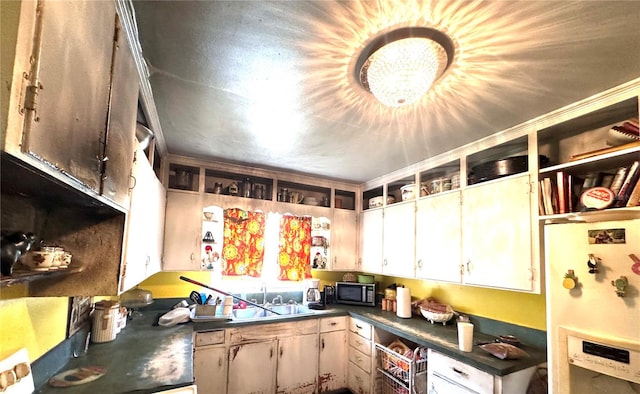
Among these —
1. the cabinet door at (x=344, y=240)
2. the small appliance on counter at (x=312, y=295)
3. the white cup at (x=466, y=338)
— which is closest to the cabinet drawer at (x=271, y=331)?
the small appliance on counter at (x=312, y=295)

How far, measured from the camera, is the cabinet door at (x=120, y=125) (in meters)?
0.99

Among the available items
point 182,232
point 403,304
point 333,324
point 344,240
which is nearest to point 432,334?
point 403,304

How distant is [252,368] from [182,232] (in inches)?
53.9

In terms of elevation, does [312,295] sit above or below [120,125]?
below

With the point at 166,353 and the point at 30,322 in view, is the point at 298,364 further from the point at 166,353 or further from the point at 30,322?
the point at 30,322

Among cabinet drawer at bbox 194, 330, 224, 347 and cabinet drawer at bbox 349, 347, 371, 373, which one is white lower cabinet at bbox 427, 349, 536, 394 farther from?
cabinet drawer at bbox 194, 330, 224, 347

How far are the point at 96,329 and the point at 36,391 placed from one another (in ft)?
2.32

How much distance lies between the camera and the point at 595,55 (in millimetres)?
1240

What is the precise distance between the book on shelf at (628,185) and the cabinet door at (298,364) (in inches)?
97.4

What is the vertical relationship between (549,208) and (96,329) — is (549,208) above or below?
above

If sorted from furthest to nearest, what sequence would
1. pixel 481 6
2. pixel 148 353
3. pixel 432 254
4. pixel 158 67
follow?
pixel 432 254, pixel 148 353, pixel 158 67, pixel 481 6

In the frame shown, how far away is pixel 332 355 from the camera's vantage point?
9.70ft

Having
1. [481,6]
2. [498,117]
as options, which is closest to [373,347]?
[498,117]

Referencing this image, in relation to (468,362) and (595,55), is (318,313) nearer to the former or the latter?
(468,362)
